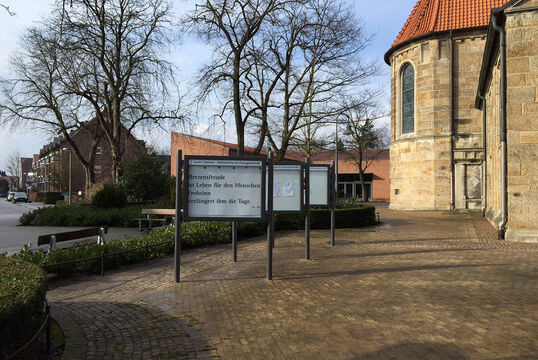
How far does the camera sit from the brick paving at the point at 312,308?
3.89 meters

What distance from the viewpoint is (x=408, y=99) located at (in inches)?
956

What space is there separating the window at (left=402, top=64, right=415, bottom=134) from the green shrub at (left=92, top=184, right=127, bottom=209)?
1618cm

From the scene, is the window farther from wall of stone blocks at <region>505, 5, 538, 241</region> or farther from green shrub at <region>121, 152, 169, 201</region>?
green shrub at <region>121, 152, 169, 201</region>

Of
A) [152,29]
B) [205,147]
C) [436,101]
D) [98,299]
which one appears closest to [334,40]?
[436,101]

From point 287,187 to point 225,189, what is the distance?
7.45 feet

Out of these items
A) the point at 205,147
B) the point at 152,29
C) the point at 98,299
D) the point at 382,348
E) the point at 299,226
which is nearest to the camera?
the point at 382,348

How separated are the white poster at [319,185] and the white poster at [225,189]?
13.3ft

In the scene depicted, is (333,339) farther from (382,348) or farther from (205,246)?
(205,246)

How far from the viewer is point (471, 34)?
22.0 metres

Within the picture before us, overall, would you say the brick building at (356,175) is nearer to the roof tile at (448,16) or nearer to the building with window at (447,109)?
the roof tile at (448,16)

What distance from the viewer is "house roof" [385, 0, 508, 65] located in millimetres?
21922

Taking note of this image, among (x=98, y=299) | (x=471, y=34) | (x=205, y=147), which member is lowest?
(x=98, y=299)

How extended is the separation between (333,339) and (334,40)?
15.7 meters

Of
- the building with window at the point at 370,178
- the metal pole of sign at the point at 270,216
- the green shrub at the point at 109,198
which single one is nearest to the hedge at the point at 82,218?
the green shrub at the point at 109,198
